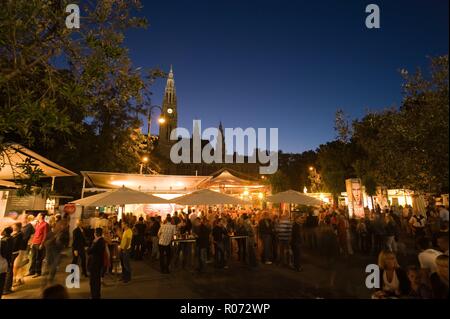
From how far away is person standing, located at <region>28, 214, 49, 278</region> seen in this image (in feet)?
29.9

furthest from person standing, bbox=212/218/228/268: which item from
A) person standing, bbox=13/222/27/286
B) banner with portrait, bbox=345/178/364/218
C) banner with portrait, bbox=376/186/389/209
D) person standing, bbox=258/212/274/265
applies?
banner with portrait, bbox=376/186/389/209

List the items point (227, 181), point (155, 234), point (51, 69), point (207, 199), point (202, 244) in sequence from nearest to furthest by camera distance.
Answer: point (51, 69) → point (202, 244) → point (207, 199) → point (155, 234) → point (227, 181)

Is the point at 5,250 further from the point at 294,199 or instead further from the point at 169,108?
the point at 169,108

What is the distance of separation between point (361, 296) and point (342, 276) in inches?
67.4

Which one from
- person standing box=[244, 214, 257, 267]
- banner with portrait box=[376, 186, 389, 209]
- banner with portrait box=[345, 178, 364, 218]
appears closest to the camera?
person standing box=[244, 214, 257, 267]

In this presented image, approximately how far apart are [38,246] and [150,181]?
7170 millimetres

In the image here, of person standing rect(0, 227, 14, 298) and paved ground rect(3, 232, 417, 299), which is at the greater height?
person standing rect(0, 227, 14, 298)

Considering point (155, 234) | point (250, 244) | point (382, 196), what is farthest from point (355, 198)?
point (155, 234)

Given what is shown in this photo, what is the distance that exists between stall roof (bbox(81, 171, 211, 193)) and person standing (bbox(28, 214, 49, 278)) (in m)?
5.18

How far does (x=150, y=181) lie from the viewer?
620 inches

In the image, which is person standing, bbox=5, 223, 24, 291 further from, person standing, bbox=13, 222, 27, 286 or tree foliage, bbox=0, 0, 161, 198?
tree foliage, bbox=0, 0, 161, 198

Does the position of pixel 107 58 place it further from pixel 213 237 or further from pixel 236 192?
pixel 236 192
